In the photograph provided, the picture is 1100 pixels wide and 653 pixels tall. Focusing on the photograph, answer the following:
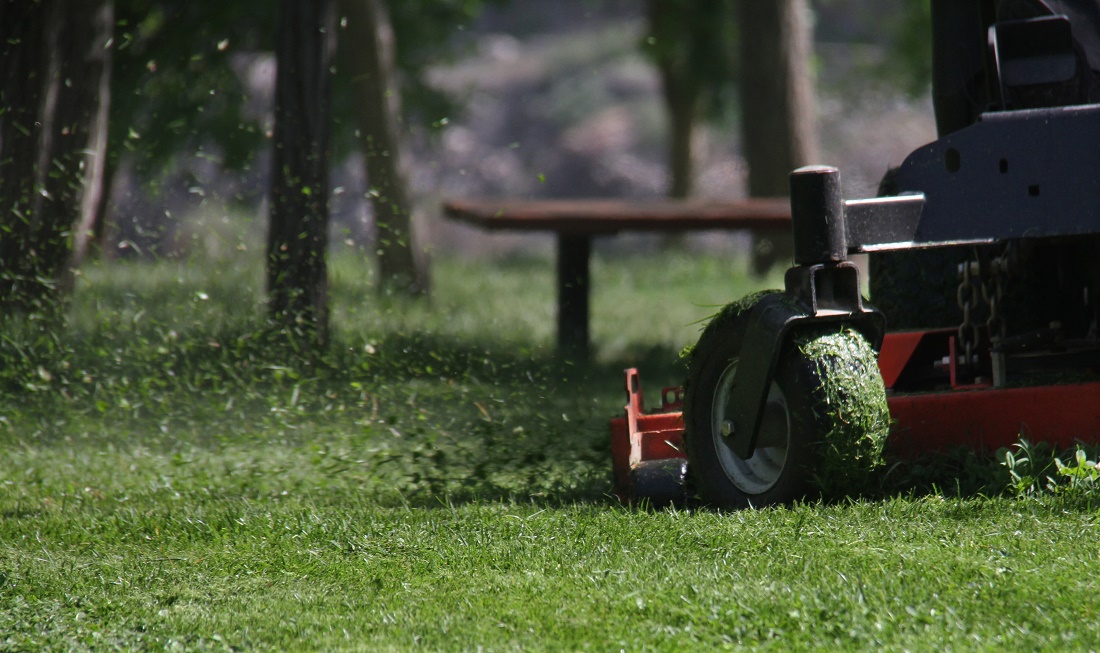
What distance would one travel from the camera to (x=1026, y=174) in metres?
4.09

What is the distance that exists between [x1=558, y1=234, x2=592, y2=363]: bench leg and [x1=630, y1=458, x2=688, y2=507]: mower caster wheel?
196 inches

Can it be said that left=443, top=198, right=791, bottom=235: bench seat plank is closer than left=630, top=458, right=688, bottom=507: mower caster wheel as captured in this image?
No

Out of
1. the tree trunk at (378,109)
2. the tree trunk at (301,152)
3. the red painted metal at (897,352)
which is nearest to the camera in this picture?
the red painted metal at (897,352)

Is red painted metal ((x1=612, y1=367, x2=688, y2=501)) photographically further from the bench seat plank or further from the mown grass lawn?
the bench seat plank

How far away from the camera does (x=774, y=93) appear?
14.2 metres

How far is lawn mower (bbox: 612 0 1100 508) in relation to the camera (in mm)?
3996

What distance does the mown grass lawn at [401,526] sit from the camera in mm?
3164

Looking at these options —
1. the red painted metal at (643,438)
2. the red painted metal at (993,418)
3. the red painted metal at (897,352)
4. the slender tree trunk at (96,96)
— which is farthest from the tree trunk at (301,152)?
the red painted metal at (993,418)

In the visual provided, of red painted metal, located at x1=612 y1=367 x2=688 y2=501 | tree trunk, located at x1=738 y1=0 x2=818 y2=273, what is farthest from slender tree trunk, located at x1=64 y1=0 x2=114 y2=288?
tree trunk, located at x1=738 y1=0 x2=818 y2=273

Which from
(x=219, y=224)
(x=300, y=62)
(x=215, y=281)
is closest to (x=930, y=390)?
(x=215, y=281)

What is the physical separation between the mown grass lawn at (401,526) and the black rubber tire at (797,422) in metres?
0.15

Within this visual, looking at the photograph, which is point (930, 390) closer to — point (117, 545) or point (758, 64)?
point (117, 545)

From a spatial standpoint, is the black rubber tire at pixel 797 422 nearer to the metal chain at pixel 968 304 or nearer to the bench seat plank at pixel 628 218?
the metal chain at pixel 968 304

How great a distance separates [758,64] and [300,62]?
7.39 metres
